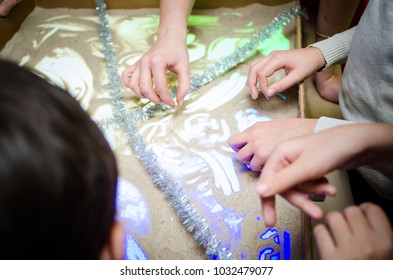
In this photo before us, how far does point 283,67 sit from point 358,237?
448 millimetres

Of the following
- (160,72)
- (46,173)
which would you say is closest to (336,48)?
(160,72)

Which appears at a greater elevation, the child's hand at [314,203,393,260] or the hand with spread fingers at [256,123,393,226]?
the hand with spread fingers at [256,123,393,226]

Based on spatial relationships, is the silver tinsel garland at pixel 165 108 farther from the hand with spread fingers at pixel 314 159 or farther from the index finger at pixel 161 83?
the hand with spread fingers at pixel 314 159

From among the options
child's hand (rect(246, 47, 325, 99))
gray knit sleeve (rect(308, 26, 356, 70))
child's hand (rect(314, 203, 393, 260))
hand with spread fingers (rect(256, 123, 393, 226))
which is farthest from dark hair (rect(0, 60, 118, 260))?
gray knit sleeve (rect(308, 26, 356, 70))

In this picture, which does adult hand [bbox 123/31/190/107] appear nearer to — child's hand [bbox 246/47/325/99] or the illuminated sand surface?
the illuminated sand surface

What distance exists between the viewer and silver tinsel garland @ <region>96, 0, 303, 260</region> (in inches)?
24.9

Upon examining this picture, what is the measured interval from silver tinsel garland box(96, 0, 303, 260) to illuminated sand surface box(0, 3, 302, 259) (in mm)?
18

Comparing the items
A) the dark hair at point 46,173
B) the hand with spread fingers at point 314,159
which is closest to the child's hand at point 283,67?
the hand with spread fingers at point 314,159

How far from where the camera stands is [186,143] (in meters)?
0.77

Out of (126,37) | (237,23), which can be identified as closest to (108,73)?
(126,37)

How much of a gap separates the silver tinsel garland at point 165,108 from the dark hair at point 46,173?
0.29m

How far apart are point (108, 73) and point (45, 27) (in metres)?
0.32
